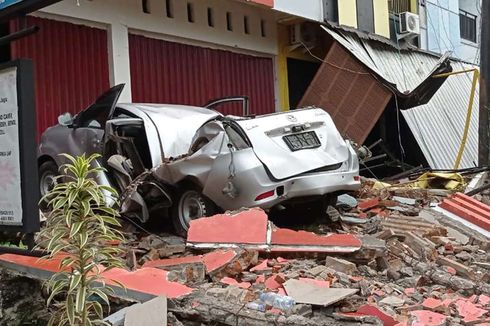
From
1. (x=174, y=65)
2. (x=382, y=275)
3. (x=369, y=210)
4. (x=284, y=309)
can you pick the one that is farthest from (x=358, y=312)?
(x=174, y=65)

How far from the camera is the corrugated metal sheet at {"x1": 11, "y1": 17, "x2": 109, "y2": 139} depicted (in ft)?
32.4

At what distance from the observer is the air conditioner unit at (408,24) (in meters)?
17.5

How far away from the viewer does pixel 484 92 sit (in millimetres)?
12336

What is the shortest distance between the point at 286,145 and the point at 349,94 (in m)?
7.39

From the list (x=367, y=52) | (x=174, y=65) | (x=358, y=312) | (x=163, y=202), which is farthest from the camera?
(x=367, y=52)

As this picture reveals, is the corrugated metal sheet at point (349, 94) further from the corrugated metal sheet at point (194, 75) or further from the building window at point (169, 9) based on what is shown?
the building window at point (169, 9)

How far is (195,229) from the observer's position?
590 centimetres

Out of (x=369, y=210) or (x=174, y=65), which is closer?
(x=369, y=210)

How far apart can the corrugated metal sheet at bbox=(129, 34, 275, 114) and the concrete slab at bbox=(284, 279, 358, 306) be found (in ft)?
25.1

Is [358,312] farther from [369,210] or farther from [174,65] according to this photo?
[174,65]

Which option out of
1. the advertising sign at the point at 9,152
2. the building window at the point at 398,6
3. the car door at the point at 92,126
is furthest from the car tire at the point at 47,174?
the building window at the point at 398,6

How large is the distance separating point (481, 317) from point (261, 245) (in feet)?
6.58

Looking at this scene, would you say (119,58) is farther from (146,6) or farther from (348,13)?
(348,13)

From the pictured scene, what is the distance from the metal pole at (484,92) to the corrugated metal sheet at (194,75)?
5124mm
